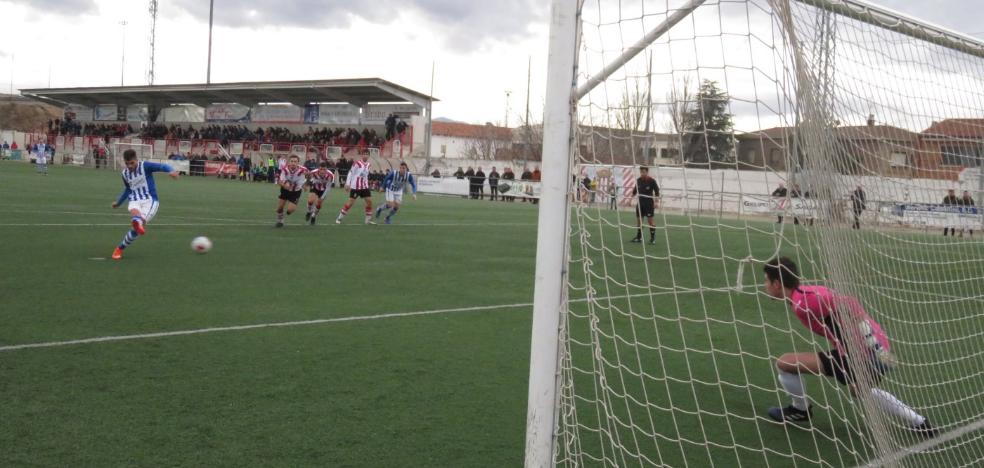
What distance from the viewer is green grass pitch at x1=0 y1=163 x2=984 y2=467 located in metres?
4.68

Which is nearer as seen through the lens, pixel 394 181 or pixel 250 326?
pixel 250 326

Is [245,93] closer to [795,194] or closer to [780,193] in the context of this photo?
[780,193]

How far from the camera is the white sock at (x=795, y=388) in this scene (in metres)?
5.55

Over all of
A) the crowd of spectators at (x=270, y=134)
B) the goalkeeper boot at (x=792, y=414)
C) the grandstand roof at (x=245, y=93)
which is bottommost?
the goalkeeper boot at (x=792, y=414)

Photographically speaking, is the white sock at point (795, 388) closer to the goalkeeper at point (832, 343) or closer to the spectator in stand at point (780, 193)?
the goalkeeper at point (832, 343)

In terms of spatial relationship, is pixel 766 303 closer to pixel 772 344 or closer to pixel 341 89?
pixel 772 344

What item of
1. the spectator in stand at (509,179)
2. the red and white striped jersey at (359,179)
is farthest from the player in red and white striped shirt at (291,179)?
the spectator in stand at (509,179)

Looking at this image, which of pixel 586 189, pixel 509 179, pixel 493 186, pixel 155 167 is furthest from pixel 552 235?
pixel 509 179

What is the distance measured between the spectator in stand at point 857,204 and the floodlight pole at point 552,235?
213 centimetres

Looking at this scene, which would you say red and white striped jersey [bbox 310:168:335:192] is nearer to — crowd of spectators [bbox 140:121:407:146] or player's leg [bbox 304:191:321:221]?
player's leg [bbox 304:191:321:221]

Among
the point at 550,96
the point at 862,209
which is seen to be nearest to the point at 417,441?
the point at 550,96

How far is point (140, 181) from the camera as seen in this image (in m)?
12.9

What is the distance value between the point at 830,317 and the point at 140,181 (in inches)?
439

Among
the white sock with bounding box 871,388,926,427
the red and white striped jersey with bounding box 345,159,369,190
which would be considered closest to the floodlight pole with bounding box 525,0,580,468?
the white sock with bounding box 871,388,926,427
